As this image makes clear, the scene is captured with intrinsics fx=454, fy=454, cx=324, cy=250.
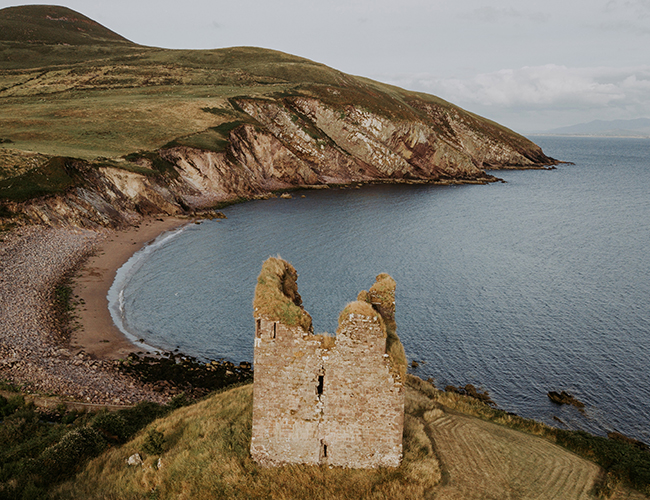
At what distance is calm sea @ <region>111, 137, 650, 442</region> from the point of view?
1407 inches

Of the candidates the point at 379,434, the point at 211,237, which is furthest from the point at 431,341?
the point at 211,237

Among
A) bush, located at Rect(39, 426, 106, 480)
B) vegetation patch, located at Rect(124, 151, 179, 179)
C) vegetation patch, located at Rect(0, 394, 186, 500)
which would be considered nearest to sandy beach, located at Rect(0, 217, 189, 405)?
vegetation patch, located at Rect(0, 394, 186, 500)

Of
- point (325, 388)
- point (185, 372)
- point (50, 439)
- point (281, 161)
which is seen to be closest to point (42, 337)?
point (185, 372)

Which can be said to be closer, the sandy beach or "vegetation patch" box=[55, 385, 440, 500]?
"vegetation patch" box=[55, 385, 440, 500]

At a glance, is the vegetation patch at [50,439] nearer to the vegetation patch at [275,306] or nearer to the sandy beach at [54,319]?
the sandy beach at [54,319]

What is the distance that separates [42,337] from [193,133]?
233 feet

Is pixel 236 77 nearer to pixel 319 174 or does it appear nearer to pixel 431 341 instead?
pixel 319 174

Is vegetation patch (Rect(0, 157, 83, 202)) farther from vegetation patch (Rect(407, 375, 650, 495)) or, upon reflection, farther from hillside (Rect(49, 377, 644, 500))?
vegetation patch (Rect(407, 375, 650, 495))

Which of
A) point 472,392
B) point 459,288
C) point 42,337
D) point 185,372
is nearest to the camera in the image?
point 472,392

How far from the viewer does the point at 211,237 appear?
2667 inches

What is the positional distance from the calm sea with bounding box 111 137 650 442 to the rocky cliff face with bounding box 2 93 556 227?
32.2 ft

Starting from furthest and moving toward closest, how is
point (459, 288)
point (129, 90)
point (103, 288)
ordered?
point (129, 90)
point (459, 288)
point (103, 288)

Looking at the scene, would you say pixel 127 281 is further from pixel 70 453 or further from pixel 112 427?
pixel 70 453

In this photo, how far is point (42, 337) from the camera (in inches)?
1371
